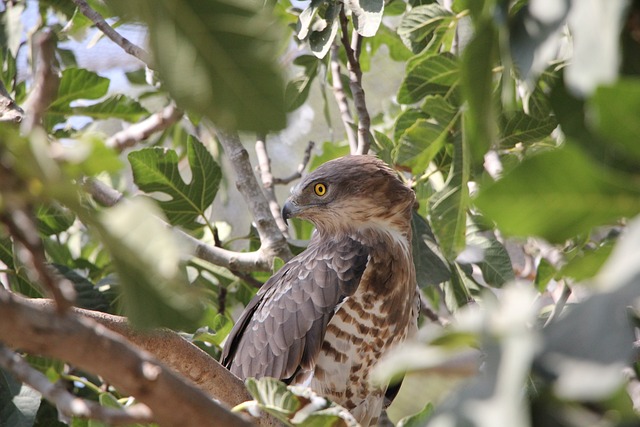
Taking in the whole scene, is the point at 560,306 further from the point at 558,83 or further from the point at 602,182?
the point at 602,182

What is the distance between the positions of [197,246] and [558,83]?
8.99 ft

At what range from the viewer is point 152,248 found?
955 millimetres

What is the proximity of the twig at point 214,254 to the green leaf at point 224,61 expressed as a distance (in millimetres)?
2681

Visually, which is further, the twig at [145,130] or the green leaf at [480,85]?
the twig at [145,130]

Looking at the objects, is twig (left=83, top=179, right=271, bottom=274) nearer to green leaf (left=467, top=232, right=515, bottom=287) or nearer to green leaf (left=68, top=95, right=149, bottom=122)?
green leaf (left=68, top=95, right=149, bottom=122)

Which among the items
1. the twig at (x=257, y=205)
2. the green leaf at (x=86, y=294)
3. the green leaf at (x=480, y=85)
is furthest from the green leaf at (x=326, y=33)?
the green leaf at (x=480, y=85)

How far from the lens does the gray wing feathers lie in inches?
144

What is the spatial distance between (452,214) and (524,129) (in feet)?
2.75

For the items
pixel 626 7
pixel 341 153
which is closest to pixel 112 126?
pixel 341 153

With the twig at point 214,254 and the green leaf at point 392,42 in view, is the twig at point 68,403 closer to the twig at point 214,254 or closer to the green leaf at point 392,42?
the twig at point 214,254

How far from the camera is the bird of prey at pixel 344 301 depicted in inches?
144

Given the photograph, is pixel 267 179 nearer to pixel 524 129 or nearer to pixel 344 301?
pixel 344 301

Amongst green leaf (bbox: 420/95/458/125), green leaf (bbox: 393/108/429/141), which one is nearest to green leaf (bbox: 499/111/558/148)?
green leaf (bbox: 420/95/458/125)

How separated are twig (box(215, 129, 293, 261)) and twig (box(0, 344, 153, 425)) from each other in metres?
2.87
